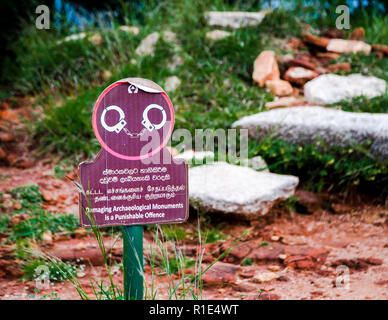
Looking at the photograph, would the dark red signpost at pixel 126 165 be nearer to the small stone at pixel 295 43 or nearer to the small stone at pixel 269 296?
the small stone at pixel 269 296

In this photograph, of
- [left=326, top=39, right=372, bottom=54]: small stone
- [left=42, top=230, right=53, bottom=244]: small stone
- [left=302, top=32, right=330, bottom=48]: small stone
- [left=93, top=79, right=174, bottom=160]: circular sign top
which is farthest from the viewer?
[left=302, top=32, right=330, bottom=48]: small stone

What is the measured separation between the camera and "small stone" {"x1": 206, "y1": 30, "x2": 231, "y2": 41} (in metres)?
5.27

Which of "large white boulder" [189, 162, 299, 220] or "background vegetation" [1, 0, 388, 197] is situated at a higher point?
"background vegetation" [1, 0, 388, 197]

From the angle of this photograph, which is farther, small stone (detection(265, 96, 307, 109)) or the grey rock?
the grey rock

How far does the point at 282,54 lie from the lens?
208 inches

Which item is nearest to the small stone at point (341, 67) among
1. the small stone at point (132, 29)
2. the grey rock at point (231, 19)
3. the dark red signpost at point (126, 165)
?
the grey rock at point (231, 19)

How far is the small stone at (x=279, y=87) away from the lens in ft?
15.4

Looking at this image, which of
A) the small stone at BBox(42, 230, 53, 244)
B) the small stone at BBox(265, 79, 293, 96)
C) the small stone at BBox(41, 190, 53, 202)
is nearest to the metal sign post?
the small stone at BBox(42, 230, 53, 244)

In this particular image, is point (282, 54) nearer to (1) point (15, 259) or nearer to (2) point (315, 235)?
(2) point (315, 235)

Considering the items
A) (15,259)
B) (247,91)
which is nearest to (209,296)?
(15,259)

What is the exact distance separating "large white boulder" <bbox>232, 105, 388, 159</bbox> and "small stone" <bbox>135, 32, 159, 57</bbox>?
1893 millimetres

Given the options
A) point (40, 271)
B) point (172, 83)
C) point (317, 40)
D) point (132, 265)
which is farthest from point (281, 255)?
point (317, 40)

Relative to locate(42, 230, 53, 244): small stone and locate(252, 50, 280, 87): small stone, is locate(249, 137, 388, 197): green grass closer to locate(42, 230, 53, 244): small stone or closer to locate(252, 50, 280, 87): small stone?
locate(252, 50, 280, 87): small stone

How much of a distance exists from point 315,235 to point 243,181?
0.65 meters
